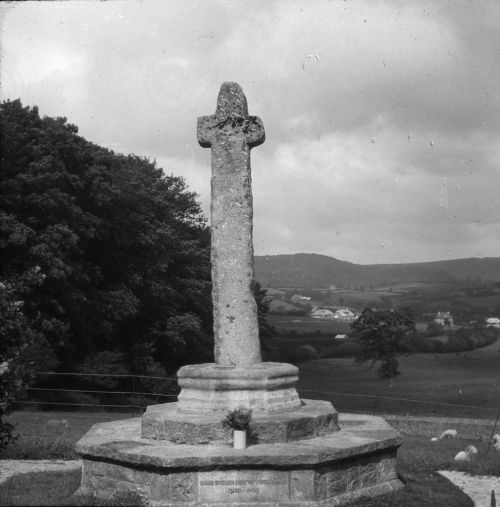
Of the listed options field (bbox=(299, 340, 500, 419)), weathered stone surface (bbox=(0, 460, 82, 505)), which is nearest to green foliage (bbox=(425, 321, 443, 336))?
field (bbox=(299, 340, 500, 419))

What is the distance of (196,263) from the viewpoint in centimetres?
2978

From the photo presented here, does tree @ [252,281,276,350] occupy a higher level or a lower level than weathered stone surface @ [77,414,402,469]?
higher

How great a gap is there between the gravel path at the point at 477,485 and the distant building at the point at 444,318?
15448 mm

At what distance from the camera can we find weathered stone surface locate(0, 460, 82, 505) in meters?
7.63

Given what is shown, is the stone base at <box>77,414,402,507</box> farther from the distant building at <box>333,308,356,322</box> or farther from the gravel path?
the distant building at <box>333,308,356,322</box>

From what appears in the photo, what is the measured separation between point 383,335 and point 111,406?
36.6 feet

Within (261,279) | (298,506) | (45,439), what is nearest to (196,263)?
(261,279)

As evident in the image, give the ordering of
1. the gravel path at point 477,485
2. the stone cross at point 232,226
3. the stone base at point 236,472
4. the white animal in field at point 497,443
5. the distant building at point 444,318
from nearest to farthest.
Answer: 1. the stone base at point 236,472
2. the stone cross at point 232,226
3. the gravel path at point 477,485
4. the white animal in field at point 497,443
5. the distant building at point 444,318

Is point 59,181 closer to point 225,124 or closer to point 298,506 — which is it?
point 225,124

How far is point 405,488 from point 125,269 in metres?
19.8

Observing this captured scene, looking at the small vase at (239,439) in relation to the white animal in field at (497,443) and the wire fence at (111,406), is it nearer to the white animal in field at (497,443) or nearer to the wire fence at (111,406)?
the wire fence at (111,406)

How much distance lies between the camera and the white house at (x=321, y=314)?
90.6 ft

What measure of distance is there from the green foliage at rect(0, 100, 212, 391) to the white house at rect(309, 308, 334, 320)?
4351mm

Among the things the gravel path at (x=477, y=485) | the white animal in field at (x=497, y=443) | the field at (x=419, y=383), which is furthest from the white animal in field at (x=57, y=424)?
the white animal in field at (x=497, y=443)
